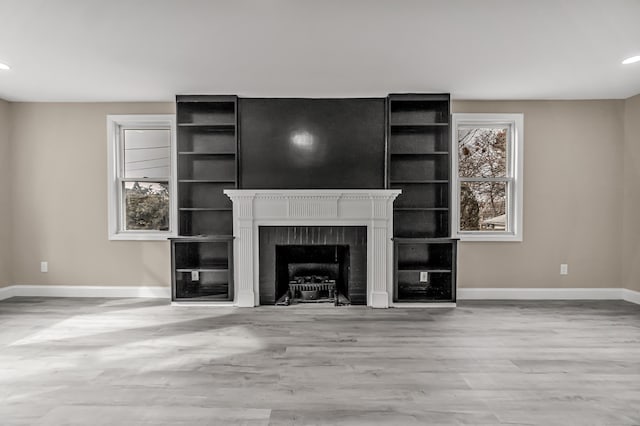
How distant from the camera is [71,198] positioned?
16.9ft

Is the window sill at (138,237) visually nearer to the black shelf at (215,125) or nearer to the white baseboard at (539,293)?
the black shelf at (215,125)

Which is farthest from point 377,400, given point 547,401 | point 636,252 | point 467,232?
point 636,252

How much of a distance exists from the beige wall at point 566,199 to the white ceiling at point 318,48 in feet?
0.96

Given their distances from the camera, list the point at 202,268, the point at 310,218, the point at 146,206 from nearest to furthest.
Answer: the point at 310,218, the point at 202,268, the point at 146,206

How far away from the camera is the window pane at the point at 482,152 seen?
16.9 ft

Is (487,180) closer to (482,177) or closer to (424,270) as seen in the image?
(482,177)

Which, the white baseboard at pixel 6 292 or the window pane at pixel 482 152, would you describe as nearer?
the white baseboard at pixel 6 292

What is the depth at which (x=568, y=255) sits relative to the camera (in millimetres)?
5059

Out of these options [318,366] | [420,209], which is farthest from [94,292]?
[420,209]

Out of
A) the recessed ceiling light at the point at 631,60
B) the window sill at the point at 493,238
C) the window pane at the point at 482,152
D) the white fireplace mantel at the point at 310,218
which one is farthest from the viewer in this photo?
the window pane at the point at 482,152

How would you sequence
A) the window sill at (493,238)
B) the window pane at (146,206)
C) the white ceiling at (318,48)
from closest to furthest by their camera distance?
1. the white ceiling at (318,48)
2. the window sill at (493,238)
3. the window pane at (146,206)

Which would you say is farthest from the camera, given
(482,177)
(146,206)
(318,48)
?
(146,206)

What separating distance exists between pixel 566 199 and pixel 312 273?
3.38 metres

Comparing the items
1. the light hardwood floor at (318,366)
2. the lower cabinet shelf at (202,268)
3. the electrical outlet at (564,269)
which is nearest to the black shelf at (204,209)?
the lower cabinet shelf at (202,268)
